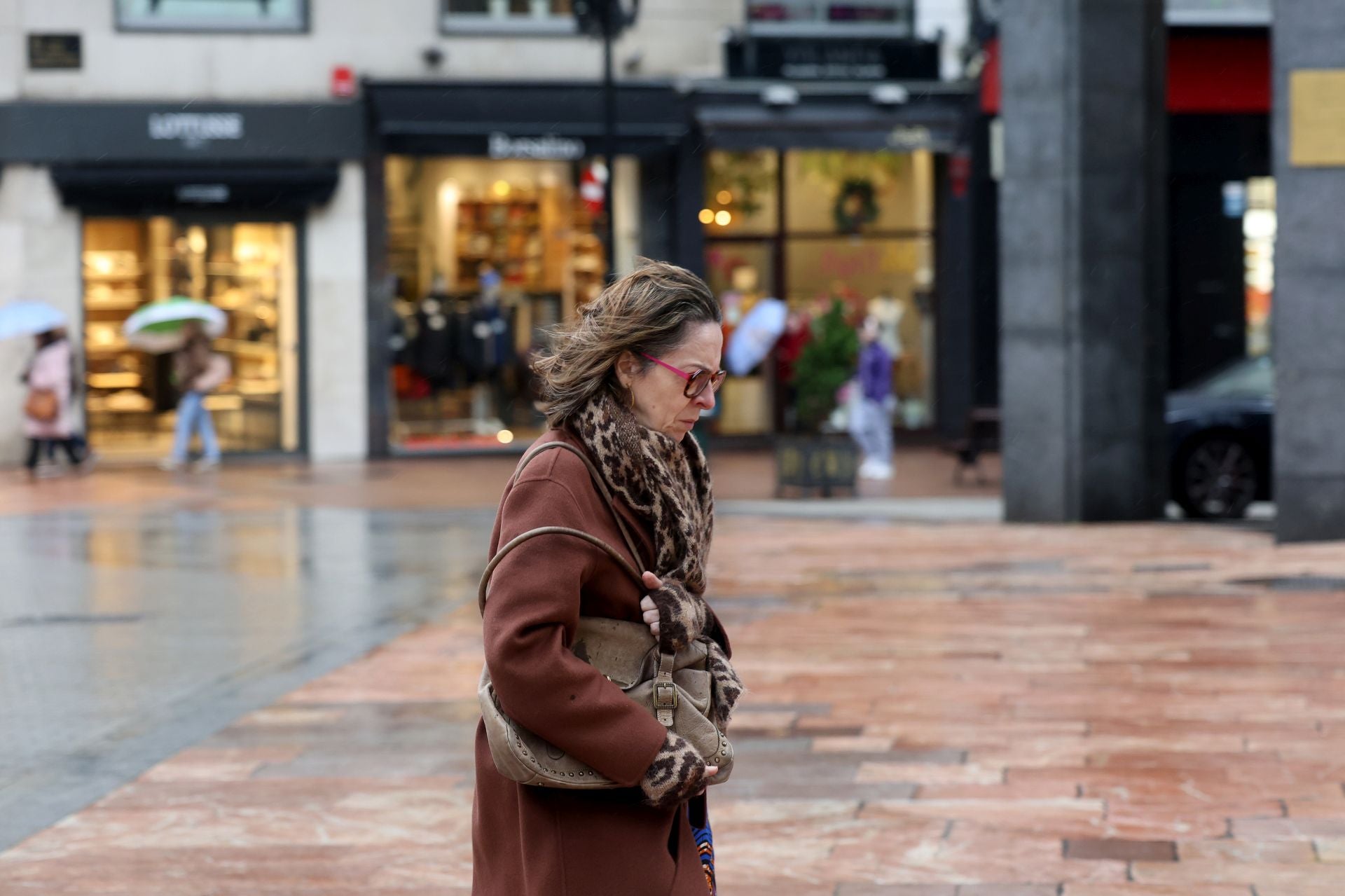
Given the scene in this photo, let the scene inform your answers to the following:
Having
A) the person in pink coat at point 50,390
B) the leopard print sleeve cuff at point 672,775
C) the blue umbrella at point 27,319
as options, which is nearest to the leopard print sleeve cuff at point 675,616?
the leopard print sleeve cuff at point 672,775

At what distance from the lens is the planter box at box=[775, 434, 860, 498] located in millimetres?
17922

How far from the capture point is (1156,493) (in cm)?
1522

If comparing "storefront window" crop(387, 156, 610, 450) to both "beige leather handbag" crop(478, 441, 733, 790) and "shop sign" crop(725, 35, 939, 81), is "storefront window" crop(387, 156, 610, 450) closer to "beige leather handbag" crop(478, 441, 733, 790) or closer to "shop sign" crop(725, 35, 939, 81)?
"shop sign" crop(725, 35, 939, 81)

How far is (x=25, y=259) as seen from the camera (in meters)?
22.9

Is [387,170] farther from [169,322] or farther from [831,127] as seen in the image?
[831,127]

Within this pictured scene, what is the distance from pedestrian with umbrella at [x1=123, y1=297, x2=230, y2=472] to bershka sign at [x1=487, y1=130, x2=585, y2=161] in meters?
3.85

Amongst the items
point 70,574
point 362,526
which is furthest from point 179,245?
point 70,574

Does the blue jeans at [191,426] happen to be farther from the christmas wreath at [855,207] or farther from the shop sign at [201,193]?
the christmas wreath at [855,207]

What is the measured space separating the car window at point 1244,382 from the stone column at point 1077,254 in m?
1.19

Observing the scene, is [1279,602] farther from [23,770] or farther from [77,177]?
[77,177]

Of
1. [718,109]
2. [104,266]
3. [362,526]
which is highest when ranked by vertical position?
[718,109]

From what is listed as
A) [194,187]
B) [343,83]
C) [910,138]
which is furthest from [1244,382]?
[194,187]

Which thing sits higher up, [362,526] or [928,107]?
→ [928,107]

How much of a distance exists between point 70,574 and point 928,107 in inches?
558
